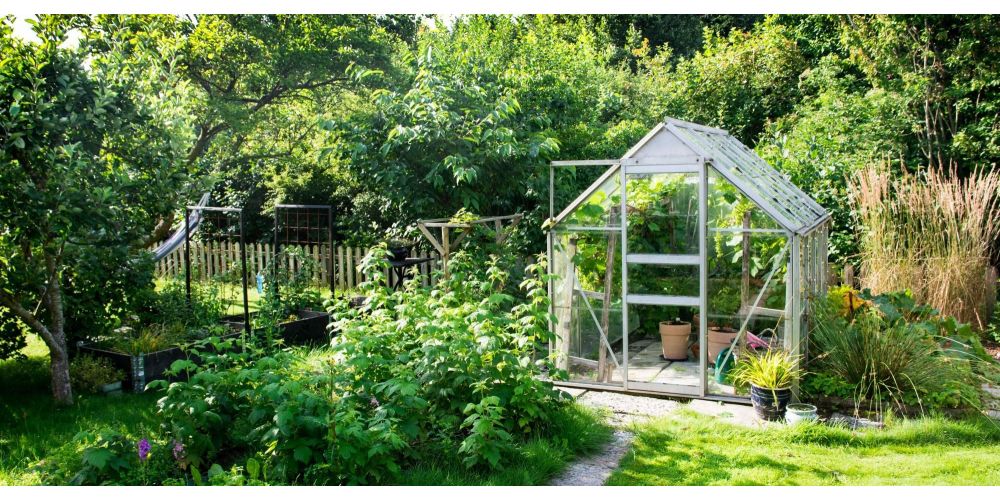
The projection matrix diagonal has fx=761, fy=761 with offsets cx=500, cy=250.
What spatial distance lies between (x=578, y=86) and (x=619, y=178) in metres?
5.13

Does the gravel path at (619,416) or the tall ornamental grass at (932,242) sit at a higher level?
the tall ornamental grass at (932,242)

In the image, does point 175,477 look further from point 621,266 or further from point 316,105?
point 316,105

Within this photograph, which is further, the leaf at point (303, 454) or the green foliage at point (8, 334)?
the green foliage at point (8, 334)

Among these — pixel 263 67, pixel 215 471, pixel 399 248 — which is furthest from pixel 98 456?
pixel 263 67

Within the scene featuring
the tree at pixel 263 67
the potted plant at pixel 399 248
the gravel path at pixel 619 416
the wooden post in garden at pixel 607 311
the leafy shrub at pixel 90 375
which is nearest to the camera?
the gravel path at pixel 619 416

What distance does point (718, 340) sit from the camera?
6328 millimetres

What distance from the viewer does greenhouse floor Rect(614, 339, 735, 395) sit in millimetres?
6359

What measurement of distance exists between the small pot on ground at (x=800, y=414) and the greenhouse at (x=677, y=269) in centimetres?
51

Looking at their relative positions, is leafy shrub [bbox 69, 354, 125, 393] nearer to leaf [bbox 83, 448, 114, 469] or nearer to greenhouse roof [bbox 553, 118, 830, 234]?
leaf [bbox 83, 448, 114, 469]

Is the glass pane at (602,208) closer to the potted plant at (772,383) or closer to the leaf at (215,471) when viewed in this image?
the potted plant at (772,383)

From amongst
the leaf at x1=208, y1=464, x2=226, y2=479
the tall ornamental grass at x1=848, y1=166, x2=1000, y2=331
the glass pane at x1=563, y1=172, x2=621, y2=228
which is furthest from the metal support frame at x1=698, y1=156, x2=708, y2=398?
the leaf at x1=208, y1=464, x2=226, y2=479

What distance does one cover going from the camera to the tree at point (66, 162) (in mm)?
5566

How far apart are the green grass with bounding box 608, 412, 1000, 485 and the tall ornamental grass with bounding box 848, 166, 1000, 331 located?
8.96 feet

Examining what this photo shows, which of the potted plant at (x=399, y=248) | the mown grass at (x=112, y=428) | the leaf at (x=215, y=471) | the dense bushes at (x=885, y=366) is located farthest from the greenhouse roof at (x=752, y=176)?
the leaf at (x=215, y=471)
